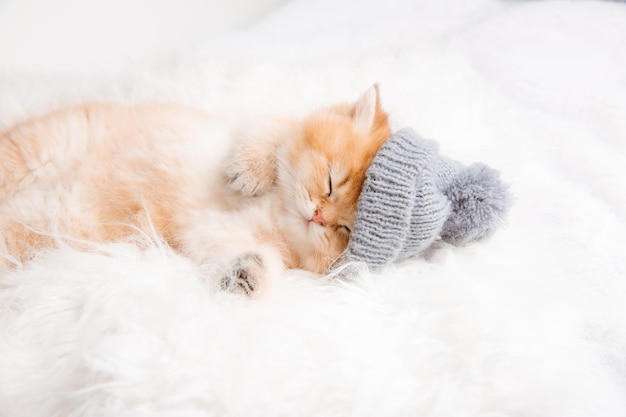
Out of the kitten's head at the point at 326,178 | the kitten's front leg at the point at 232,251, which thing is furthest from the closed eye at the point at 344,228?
the kitten's front leg at the point at 232,251

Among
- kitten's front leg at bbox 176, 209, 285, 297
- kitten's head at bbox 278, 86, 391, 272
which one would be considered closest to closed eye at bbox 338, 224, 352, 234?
kitten's head at bbox 278, 86, 391, 272

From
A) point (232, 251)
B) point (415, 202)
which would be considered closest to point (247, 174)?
point (232, 251)

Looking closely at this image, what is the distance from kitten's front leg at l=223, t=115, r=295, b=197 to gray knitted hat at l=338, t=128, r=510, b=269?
0.20 m

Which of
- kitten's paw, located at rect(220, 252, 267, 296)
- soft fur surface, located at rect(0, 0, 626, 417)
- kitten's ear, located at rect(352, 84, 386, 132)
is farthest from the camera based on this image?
kitten's ear, located at rect(352, 84, 386, 132)

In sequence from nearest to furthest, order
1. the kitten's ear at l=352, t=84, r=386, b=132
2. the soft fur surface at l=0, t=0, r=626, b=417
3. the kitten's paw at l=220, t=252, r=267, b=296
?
the soft fur surface at l=0, t=0, r=626, b=417 < the kitten's paw at l=220, t=252, r=267, b=296 < the kitten's ear at l=352, t=84, r=386, b=132

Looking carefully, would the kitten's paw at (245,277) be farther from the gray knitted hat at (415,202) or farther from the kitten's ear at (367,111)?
the kitten's ear at (367,111)

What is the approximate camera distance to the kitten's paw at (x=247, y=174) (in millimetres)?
919

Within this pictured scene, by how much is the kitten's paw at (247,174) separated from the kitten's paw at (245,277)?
157 mm

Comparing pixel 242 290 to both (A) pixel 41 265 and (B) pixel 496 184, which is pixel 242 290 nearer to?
(A) pixel 41 265

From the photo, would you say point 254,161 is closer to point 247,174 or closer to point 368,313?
point 247,174

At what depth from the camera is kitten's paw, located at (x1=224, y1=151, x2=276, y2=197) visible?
0.92 m

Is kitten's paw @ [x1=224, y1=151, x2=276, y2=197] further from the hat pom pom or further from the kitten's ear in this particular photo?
the hat pom pom

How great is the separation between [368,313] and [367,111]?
14.2 inches

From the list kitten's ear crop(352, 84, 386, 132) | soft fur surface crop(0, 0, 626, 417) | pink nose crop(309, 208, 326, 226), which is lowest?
soft fur surface crop(0, 0, 626, 417)
